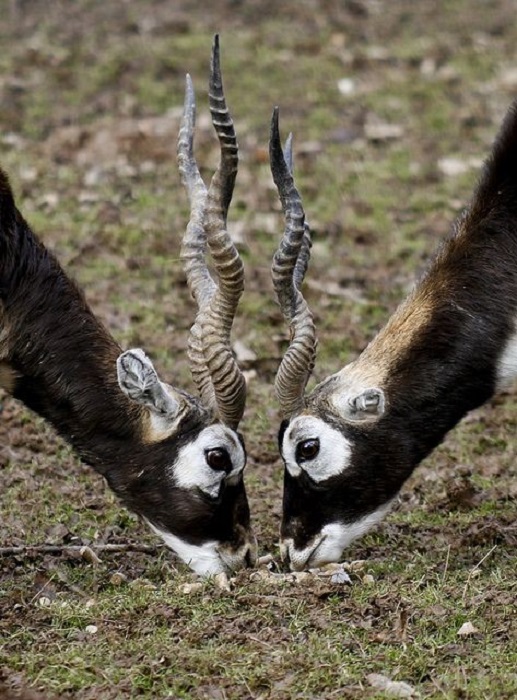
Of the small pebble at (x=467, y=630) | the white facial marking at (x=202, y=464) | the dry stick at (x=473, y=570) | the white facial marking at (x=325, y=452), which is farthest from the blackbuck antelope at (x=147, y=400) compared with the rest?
the small pebble at (x=467, y=630)

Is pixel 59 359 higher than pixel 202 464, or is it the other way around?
pixel 59 359

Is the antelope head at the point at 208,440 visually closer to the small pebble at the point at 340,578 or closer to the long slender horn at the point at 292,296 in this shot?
the long slender horn at the point at 292,296

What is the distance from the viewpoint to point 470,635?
706cm

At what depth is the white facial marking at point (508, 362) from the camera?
27.8ft

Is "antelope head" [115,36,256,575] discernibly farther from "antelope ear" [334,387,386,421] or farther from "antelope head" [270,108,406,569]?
"antelope ear" [334,387,386,421]

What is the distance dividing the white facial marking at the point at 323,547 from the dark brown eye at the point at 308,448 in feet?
1.43

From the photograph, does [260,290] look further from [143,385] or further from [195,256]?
[143,385]

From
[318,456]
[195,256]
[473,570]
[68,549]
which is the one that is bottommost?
[68,549]

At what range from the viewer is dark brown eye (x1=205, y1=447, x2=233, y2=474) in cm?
811

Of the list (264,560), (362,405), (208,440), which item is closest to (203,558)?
(264,560)

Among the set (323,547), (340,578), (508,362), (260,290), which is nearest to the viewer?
(340,578)

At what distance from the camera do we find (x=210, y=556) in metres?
8.19

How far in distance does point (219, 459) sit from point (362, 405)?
0.89 m

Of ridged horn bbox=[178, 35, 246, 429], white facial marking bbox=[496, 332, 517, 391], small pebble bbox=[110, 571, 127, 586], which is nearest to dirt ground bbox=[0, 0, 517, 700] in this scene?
small pebble bbox=[110, 571, 127, 586]
